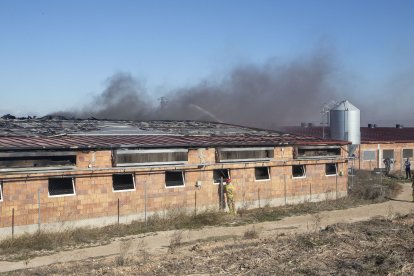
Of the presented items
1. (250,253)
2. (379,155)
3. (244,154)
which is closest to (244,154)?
(244,154)

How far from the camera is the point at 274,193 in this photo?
2570 cm

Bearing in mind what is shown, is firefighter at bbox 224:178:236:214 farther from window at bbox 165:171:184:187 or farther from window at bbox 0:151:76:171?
window at bbox 0:151:76:171

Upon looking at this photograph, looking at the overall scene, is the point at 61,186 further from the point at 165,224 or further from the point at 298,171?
the point at 298,171

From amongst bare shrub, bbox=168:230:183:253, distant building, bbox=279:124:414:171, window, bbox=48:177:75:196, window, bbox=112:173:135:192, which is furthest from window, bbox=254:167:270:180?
distant building, bbox=279:124:414:171

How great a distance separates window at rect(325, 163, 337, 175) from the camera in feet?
93.1

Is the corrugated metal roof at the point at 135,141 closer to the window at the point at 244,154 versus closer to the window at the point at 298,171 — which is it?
the window at the point at 244,154

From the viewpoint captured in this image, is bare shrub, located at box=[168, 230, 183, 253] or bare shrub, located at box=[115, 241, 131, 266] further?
bare shrub, located at box=[168, 230, 183, 253]

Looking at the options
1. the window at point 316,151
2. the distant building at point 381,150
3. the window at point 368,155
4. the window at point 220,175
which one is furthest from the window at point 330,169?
the window at point 368,155

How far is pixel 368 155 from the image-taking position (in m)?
44.1

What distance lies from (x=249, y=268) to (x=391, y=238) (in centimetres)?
602

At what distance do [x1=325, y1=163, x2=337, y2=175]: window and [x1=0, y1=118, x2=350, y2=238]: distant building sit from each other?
0.05 metres

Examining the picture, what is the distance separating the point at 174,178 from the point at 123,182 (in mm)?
2431

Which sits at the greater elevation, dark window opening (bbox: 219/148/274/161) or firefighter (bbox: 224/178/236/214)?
dark window opening (bbox: 219/148/274/161)

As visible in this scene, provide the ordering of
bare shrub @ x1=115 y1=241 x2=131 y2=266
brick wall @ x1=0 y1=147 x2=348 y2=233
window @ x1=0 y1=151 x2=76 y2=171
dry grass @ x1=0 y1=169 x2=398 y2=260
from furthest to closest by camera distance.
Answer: brick wall @ x1=0 y1=147 x2=348 y2=233, window @ x1=0 y1=151 x2=76 y2=171, dry grass @ x1=0 y1=169 x2=398 y2=260, bare shrub @ x1=115 y1=241 x2=131 y2=266
